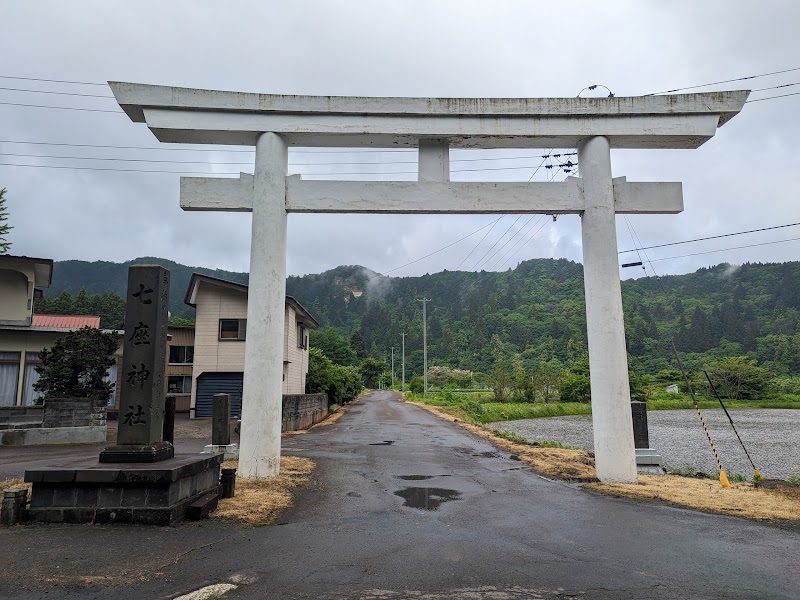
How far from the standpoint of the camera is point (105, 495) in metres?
6.06

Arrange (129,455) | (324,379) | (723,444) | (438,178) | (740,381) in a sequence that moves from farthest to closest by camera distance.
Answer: (740,381) → (324,379) → (723,444) → (438,178) → (129,455)

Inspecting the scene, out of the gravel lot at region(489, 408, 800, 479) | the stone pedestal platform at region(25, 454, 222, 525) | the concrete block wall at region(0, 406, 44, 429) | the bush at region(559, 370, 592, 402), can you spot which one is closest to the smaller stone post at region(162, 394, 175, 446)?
the stone pedestal platform at region(25, 454, 222, 525)

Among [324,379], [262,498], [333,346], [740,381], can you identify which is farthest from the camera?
[333,346]

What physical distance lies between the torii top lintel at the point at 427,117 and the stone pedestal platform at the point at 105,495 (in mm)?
6262

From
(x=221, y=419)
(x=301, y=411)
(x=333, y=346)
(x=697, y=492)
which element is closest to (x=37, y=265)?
(x=301, y=411)

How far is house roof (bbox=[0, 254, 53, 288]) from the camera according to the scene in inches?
803

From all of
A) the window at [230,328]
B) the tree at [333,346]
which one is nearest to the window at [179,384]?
the window at [230,328]

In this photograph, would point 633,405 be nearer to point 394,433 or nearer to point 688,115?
point 688,115

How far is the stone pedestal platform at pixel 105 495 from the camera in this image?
5.97 metres

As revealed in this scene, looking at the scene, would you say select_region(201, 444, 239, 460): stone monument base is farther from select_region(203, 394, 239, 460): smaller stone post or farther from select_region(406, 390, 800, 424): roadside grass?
select_region(406, 390, 800, 424): roadside grass

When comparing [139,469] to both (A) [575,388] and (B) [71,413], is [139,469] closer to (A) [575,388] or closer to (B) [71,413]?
(B) [71,413]

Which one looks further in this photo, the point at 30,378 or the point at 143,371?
the point at 30,378

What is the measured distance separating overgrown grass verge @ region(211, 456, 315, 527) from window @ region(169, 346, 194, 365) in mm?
18570

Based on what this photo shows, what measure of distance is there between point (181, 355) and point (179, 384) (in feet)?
5.02
